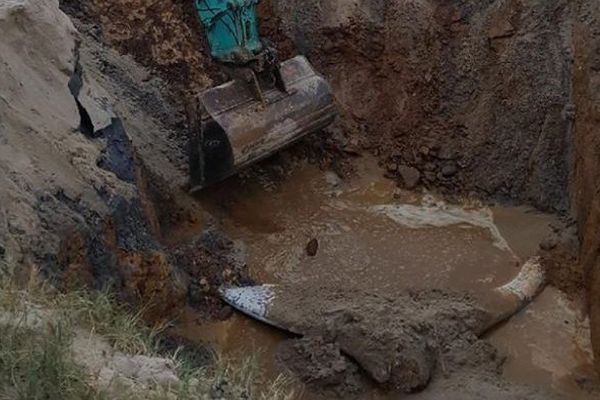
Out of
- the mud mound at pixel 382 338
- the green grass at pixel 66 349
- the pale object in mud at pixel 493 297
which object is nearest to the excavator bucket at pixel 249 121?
the pale object in mud at pixel 493 297

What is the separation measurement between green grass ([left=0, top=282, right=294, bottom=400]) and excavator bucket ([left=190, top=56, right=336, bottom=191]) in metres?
1.67

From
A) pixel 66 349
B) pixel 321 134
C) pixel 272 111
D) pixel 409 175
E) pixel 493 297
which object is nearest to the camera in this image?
pixel 66 349

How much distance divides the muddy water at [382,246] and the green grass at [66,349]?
1.16 metres

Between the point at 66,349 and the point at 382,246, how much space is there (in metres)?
3.03

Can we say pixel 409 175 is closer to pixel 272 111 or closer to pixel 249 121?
pixel 272 111

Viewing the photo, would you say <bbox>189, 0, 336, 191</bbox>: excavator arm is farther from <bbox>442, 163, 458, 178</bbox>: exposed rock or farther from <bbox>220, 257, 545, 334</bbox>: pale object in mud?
<bbox>442, 163, 458, 178</bbox>: exposed rock

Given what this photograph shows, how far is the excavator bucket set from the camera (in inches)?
226

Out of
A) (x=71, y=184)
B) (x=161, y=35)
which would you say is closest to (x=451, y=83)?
(x=161, y=35)

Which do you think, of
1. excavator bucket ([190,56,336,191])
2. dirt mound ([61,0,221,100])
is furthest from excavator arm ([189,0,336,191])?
dirt mound ([61,0,221,100])

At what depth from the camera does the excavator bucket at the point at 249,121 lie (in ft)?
18.8

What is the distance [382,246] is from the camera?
19.7ft

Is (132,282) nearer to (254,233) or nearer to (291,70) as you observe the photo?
(254,233)

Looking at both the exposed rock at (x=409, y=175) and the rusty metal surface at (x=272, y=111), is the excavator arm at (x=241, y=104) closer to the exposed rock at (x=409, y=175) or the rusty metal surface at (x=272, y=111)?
the rusty metal surface at (x=272, y=111)

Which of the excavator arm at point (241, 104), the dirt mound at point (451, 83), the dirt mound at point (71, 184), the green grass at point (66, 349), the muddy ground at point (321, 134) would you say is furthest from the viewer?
the dirt mound at point (451, 83)
